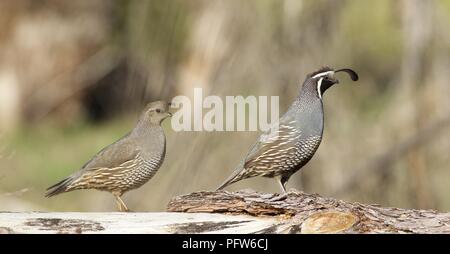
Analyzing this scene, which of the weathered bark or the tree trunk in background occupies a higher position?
the tree trunk in background

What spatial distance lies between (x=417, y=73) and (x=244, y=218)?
327 centimetres

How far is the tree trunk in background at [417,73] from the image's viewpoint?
7176 mm

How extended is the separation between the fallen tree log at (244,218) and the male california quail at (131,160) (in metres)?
0.17

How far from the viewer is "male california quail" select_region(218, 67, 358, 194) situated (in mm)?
4578

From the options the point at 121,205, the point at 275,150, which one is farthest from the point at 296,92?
the point at 121,205

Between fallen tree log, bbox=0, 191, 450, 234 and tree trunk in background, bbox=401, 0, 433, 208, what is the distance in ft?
9.39

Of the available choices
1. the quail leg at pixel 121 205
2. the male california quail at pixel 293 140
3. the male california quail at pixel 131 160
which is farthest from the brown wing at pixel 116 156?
the male california quail at pixel 293 140

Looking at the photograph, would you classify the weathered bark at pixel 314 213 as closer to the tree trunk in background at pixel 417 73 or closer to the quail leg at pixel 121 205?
the quail leg at pixel 121 205

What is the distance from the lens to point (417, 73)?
24.1 ft

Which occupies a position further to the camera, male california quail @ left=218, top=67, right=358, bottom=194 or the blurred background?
the blurred background

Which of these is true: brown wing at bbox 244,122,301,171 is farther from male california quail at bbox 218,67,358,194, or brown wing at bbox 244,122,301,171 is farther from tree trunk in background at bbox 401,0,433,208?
tree trunk in background at bbox 401,0,433,208

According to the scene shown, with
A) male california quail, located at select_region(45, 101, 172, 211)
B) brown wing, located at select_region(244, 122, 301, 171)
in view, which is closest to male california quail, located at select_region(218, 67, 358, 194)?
brown wing, located at select_region(244, 122, 301, 171)

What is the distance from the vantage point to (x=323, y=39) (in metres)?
6.85

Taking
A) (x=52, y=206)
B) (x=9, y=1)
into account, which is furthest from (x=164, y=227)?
(x=9, y=1)
